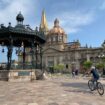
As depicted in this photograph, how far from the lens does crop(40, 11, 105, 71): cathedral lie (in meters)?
91.6

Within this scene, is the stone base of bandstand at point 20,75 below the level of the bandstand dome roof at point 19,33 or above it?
below

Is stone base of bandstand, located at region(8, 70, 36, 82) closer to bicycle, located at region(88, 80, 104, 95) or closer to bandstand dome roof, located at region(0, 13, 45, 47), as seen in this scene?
bandstand dome roof, located at region(0, 13, 45, 47)

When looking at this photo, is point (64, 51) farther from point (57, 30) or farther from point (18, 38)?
point (18, 38)

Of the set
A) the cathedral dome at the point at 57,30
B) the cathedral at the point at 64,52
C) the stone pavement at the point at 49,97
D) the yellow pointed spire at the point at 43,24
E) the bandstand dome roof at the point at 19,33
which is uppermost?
the yellow pointed spire at the point at 43,24

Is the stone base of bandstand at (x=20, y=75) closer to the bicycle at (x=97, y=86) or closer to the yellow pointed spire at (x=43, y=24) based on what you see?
the bicycle at (x=97, y=86)

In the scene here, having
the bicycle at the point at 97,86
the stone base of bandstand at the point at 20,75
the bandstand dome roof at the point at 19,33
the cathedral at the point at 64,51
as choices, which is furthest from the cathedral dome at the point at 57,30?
the bicycle at the point at 97,86

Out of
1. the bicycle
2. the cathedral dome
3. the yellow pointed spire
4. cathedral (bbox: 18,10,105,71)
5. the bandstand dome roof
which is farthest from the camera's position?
the yellow pointed spire

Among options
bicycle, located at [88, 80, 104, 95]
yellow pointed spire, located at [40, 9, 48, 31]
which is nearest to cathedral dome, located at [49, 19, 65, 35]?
yellow pointed spire, located at [40, 9, 48, 31]

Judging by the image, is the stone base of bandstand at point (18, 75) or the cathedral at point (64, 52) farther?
the cathedral at point (64, 52)

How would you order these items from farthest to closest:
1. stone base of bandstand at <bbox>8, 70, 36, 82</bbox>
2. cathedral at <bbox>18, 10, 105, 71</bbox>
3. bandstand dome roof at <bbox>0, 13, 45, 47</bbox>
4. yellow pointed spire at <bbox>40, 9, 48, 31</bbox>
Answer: yellow pointed spire at <bbox>40, 9, 48, 31</bbox> < cathedral at <bbox>18, 10, 105, 71</bbox> < bandstand dome roof at <bbox>0, 13, 45, 47</bbox> < stone base of bandstand at <bbox>8, 70, 36, 82</bbox>

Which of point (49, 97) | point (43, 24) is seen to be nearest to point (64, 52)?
point (43, 24)

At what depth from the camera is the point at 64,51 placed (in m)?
96.4

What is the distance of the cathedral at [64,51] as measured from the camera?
91.6 m

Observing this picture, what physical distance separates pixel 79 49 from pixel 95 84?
260ft
